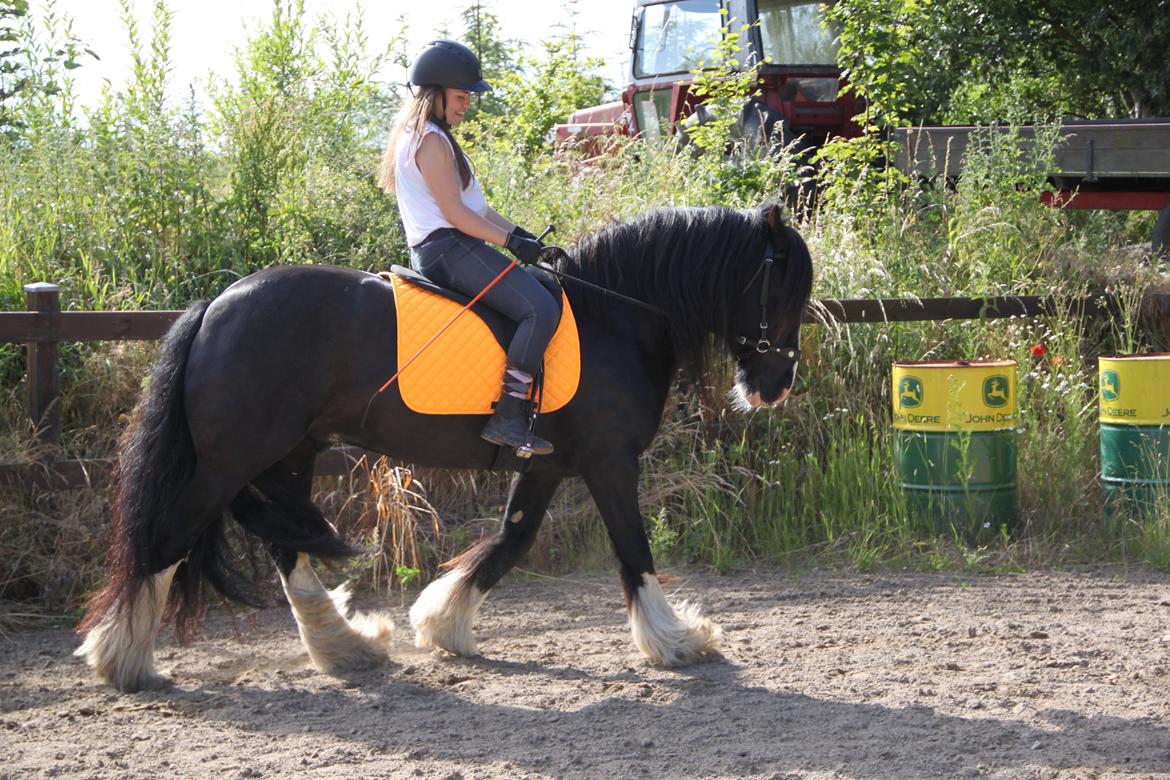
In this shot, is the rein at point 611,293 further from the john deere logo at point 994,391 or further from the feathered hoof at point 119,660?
the john deere logo at point 994,391

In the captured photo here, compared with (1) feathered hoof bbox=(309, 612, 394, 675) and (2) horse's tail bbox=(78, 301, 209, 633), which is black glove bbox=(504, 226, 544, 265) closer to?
(2) horse's tail bbox=(78, 301, 209, 633)

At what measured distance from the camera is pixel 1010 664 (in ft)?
15.6

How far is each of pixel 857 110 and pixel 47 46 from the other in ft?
25.7

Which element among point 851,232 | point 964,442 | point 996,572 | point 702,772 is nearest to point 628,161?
point 851,232

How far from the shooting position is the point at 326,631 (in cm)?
492

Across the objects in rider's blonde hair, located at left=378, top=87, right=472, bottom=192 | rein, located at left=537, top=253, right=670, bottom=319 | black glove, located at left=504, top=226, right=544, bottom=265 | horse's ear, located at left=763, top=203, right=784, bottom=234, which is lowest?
rein, located at left=537, top=253, right=670, bottom=319

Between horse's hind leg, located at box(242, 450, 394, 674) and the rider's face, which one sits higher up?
the rider's face

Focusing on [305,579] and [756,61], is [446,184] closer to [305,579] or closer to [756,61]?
[305,579]

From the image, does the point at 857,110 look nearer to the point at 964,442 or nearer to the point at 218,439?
the point at 964,442

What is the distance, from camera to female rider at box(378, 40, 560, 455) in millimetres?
4621

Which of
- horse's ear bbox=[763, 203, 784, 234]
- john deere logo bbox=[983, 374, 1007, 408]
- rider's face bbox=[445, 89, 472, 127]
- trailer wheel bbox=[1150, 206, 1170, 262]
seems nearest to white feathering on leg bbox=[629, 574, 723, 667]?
horse's ear bbox=[763, 203, 784, 234]

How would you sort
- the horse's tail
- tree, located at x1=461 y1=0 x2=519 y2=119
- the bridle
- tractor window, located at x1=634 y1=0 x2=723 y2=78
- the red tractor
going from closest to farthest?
1. the horse's tail
2. the bridle
3. the red tractor
4. tractor window, located at x1=634 y1=0 x2=723 y2=78
5. tree, located at x1=461 y1=0 x2=519 y2=119

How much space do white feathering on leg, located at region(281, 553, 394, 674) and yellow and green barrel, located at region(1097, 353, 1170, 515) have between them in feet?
14.8

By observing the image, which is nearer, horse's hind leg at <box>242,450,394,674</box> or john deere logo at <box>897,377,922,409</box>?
horse's hind leg at <box>242,450,394,674</box>
